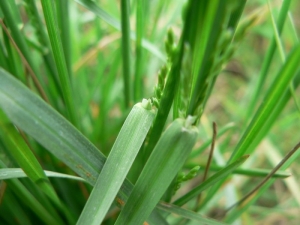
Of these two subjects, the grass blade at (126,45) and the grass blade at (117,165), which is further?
the grass blade at (126,45)

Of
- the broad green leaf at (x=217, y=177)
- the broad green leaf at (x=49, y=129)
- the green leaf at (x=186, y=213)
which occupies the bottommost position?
the broad green leaf at (x=49, y=129)

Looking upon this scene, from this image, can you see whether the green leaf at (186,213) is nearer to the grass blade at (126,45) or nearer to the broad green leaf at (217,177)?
the broad green leaf at (217,177)

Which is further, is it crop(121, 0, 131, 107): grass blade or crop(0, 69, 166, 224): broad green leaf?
crop(121, 0, 131, 107): grass blade

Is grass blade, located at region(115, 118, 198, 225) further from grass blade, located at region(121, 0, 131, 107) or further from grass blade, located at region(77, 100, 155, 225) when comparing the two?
grass blade, located at region(121, 0, 131, 107)

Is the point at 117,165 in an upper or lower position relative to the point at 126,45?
lower

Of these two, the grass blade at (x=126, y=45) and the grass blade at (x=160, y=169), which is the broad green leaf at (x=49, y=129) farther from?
the grass blade at (x=126, y=45)

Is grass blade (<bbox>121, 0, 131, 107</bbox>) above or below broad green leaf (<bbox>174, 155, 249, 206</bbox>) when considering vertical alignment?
above

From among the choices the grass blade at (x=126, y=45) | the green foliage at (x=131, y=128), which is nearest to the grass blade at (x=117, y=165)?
the green foliage at (x=131, y=128)

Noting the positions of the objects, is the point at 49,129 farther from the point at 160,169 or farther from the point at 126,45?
the point at 126,45

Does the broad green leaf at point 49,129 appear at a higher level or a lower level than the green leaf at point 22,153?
higher

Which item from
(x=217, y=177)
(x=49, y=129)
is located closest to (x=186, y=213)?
(x=217, y=177)

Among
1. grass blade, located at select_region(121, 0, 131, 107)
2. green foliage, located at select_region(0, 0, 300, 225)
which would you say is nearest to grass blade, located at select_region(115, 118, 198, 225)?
green foliage, located at select_region(0, 0, 300, 225)

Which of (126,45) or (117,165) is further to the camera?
(126,45)
